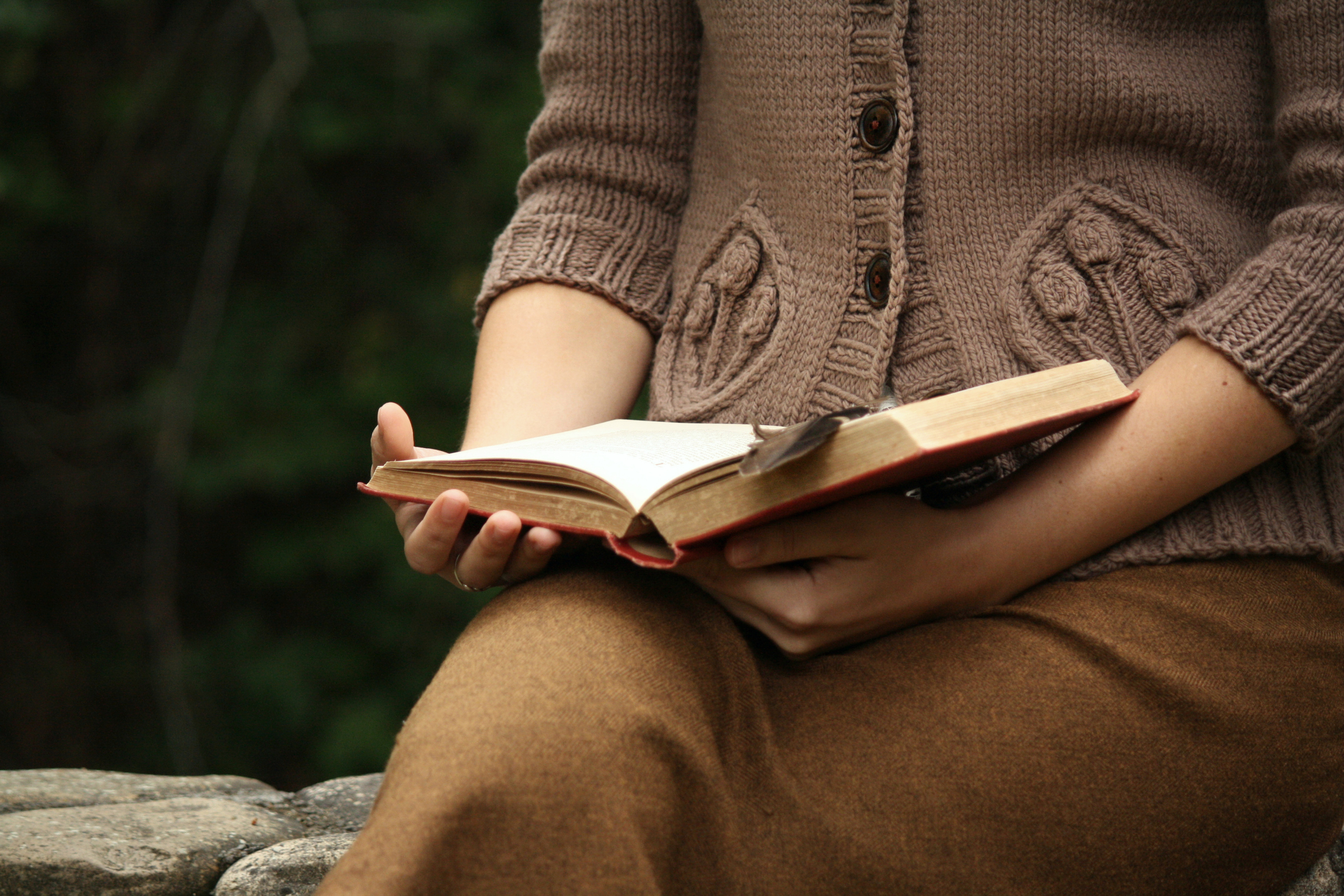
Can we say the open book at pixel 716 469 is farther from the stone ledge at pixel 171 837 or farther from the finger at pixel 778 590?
the stone ledge at pixel 171 837

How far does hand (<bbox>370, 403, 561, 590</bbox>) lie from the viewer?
70 cm

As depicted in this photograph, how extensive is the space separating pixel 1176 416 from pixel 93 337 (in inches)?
104

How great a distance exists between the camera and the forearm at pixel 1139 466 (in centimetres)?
73

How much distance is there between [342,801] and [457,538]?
0.63 meters

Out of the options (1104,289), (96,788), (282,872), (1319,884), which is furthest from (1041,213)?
(96,788)

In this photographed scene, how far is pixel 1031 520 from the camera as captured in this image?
0.75 metres

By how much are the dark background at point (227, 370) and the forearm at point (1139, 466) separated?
207cm

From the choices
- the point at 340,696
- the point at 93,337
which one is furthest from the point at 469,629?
the point at 93,337

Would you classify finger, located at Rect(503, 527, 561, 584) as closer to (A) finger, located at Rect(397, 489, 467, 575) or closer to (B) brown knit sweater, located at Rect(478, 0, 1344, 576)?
(A) finger, located at Rect(397, 489, 467, 575)

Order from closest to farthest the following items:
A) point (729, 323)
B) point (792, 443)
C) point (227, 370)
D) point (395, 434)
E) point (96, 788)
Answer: point (792, 443) → point (395, 434) → point (729, 323) → point (96, 788) → point (227, 370)

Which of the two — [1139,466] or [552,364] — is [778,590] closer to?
[1139,466]

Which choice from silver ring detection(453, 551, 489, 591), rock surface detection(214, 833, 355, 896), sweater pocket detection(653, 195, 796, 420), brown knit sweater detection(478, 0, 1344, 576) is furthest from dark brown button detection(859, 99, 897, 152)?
Result: rock surface detection(214, 833, 355, 896)

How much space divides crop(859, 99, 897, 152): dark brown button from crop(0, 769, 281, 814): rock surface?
1.00m

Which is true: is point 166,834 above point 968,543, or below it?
below
